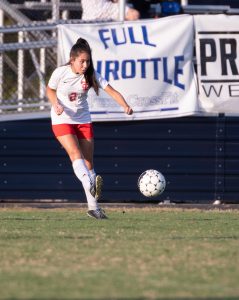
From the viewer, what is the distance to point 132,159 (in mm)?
16375

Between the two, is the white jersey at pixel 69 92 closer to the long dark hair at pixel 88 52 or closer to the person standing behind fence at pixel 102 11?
the long dark hair at pixel 88 52

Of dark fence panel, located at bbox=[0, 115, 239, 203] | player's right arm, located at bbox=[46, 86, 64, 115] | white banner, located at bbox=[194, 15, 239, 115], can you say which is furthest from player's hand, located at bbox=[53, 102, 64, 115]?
white banner, located at bbox=[194, 15, 239, 115]

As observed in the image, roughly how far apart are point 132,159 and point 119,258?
7872mm

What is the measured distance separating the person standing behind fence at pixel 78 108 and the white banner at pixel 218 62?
4.04 m

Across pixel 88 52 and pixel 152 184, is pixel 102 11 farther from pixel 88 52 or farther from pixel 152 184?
pixel 88 52

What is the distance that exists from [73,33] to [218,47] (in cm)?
225

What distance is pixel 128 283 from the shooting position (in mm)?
7160

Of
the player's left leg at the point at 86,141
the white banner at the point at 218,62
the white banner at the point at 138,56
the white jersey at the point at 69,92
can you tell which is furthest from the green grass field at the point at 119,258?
the white banner at the point at 138,56

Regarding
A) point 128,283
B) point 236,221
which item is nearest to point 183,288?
point 128,283

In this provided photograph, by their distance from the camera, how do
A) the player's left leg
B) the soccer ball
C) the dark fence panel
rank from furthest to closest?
the dark fence panel, the soccer ball, the player's left leg

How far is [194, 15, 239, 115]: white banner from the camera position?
1633cm

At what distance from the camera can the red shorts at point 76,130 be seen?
1248 centimetres

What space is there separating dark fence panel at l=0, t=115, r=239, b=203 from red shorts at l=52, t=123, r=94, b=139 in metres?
3.68

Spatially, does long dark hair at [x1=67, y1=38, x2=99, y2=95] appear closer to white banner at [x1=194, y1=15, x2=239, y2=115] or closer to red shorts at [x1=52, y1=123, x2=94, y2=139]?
red shorts at [x1=52, y1=123, x2=94, y2=139]
